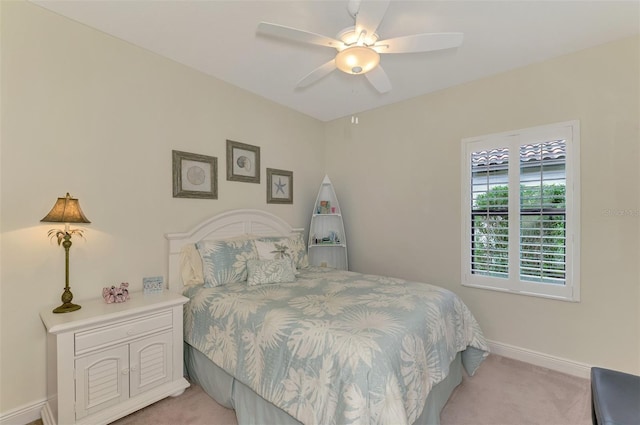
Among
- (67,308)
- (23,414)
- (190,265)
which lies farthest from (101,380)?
(190,265)

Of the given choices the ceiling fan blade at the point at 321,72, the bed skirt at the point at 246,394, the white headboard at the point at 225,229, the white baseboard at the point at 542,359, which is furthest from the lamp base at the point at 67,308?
the white baseboard at the point at 542,359

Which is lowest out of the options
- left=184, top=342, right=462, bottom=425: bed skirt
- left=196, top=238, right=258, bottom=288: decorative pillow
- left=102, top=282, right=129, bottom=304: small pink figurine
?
left=184, top=342, right=462, bottom=425: bed skirt

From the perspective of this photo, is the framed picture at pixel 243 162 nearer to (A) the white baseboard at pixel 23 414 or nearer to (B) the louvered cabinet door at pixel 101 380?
(B) the louvered cabinet door at pixel 101 380

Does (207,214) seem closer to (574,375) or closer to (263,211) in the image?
(263,211)

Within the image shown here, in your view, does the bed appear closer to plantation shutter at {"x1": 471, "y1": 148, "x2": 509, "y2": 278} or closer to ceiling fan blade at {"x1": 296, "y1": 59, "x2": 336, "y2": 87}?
plantation shutter at {"x1": 471, "y1": 148, "x2": 509, "y2": 278}

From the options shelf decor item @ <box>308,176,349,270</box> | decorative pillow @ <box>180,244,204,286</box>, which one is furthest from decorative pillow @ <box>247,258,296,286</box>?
shelf decor item @ <box>308,176,349,270</box>

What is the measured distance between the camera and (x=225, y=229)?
2.97 m

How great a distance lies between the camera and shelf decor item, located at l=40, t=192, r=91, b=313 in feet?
6.03

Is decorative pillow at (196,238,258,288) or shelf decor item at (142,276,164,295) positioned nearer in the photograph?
shelf decor item at (142,276,164,295)

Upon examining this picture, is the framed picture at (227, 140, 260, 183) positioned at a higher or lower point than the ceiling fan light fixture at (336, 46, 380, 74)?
lower

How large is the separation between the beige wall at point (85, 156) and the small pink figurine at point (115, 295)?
19cm

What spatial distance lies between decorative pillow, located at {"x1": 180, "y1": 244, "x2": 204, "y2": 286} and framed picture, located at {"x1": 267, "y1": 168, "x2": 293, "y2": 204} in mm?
1126

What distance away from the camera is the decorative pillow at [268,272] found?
102 inches

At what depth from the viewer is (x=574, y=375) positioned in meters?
2.44
